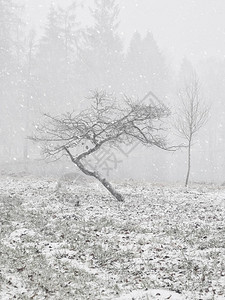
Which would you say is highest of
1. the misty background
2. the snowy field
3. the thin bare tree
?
the misty background

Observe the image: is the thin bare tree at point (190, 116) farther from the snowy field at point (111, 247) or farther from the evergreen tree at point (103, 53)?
the evergreen tree at point (103, 53)

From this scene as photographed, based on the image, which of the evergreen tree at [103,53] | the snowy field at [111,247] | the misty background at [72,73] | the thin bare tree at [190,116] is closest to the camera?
the snowy field at [111,247]

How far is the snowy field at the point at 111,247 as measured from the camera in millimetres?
8883

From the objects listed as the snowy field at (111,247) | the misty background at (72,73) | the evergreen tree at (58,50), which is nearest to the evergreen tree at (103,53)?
the misty background at (72,73)

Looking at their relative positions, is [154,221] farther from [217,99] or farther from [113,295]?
[217,99]

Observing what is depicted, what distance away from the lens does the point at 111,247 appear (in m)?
11.5

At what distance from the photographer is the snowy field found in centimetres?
888

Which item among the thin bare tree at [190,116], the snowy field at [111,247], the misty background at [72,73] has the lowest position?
the snowy field at [111,247]

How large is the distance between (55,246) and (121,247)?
194 centimetres

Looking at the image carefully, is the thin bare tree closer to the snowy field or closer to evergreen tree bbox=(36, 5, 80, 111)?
the snowy field

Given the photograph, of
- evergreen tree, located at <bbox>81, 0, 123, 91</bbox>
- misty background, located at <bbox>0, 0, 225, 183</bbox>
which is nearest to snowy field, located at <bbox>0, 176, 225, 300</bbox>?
misty background, located at <bbox>0, 0, 225, 183</bbox>

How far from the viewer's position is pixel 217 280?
8.95 metres

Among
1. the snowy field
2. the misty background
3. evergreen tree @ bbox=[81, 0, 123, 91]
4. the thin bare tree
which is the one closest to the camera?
the snowy field

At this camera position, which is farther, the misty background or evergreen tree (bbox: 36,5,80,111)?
evergreen tree (bbox: 36,5,80,111)
